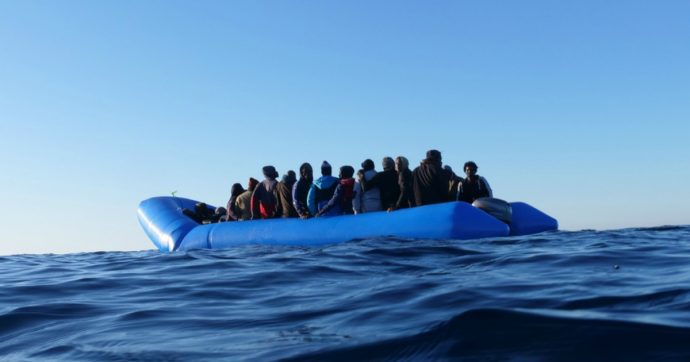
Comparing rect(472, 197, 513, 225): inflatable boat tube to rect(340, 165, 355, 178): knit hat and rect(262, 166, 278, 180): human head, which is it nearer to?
rect(340, 165, 355, 178): knit hat

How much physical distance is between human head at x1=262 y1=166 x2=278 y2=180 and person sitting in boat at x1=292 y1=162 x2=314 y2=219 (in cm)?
89

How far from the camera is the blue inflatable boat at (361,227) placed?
8.34 meters

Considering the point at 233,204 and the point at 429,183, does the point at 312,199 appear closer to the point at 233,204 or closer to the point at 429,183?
the point at 429,183

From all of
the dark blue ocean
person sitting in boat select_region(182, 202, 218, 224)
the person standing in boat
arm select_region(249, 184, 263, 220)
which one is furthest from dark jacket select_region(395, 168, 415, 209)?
person sitting in boat select_region(182, 202, 218, 224)

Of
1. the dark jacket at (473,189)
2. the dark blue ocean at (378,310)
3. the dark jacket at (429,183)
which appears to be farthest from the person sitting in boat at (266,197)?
the dark blue ocean at (378,310)

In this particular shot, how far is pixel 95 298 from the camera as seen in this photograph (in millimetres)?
3840

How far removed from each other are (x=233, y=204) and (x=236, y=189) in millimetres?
325

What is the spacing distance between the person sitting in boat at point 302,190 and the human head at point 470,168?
7.95 ft

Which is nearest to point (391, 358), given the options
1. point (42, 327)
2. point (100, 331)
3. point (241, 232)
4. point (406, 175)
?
point (100, 331)

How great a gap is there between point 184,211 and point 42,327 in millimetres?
9777

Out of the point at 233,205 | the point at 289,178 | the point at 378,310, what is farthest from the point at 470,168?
the point at 378,310

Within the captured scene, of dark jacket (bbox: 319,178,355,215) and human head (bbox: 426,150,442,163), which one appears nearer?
human head (bbox: 426,150,442,163)

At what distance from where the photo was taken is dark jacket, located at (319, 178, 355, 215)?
9.84 metres

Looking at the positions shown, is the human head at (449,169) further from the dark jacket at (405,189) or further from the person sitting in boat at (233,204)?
the person sitting in boat at (233,204)
